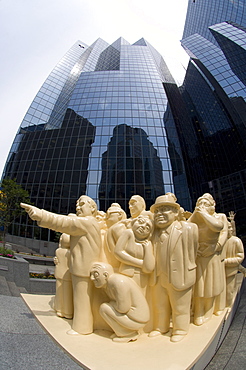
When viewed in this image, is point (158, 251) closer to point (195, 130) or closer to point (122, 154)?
point (122, 154)

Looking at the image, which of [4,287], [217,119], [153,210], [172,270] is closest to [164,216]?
[153,210]

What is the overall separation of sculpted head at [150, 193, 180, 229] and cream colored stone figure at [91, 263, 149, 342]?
1112 millimetres

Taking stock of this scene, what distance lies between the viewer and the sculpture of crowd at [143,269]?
4098 mm

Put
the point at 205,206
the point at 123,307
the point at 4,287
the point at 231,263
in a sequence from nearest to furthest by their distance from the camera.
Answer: the point at 123,307, the point at 205,206, the point at 231,263, the point at 4,287

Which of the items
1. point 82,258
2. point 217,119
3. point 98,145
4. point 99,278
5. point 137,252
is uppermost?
point 217,119

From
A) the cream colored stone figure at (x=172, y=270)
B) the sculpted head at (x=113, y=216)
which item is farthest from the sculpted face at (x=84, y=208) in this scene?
the cream colored stone figure at (x=172, y=270)

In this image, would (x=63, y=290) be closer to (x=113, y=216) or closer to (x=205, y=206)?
(x=113, y=216)

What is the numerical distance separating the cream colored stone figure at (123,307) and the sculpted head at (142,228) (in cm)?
75

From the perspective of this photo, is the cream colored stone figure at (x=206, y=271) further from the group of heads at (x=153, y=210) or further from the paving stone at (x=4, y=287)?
the paving stone at (x=4, y=287)

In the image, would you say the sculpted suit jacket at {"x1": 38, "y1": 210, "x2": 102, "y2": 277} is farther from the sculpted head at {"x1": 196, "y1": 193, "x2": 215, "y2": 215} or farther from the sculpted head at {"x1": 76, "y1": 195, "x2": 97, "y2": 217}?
the sculpted head at {"x1": 196, "y1": 193, "x2": 215, "y2": 215}

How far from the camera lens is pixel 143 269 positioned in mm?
4305

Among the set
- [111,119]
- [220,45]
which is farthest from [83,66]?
[220,45]

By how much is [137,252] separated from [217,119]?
3109 centimetres

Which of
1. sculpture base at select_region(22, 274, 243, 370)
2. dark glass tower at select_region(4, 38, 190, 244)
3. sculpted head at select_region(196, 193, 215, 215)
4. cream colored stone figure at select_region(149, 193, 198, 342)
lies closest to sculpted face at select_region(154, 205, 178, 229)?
cream colored stone figure at select_region(149, 193, 198, 342)
